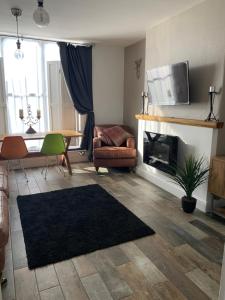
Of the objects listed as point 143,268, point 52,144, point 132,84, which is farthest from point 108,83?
point 143,268

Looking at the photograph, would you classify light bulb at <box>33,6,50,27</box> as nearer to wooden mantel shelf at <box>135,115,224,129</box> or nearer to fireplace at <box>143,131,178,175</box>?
wooden mantel shelf at <box>135,115,224,129</box>

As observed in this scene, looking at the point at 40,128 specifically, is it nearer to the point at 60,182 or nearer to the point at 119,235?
the point at 60,182

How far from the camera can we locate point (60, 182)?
13.0 ft

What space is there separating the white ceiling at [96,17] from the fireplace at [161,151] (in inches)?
67.0

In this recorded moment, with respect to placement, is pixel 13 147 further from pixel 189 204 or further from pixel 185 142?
pixel 189 204

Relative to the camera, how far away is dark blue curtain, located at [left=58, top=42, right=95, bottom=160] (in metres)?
4.69

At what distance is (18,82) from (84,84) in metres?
1.30

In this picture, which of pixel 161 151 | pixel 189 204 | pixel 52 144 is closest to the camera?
pixel 189 204

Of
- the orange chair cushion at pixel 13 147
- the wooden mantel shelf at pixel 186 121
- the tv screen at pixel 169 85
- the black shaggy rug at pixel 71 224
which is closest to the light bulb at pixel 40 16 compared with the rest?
the tv screen at pixel 169 85

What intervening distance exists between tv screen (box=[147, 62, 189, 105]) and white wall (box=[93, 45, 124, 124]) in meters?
1.61

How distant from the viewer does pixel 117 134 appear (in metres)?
4.68

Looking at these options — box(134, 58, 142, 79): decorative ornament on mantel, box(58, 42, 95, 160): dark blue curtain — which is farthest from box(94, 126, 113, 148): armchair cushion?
box(134, 58, 142, 79): decorative ornament on mantel

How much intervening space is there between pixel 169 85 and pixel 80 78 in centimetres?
224

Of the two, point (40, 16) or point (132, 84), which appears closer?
point (40, 16)
